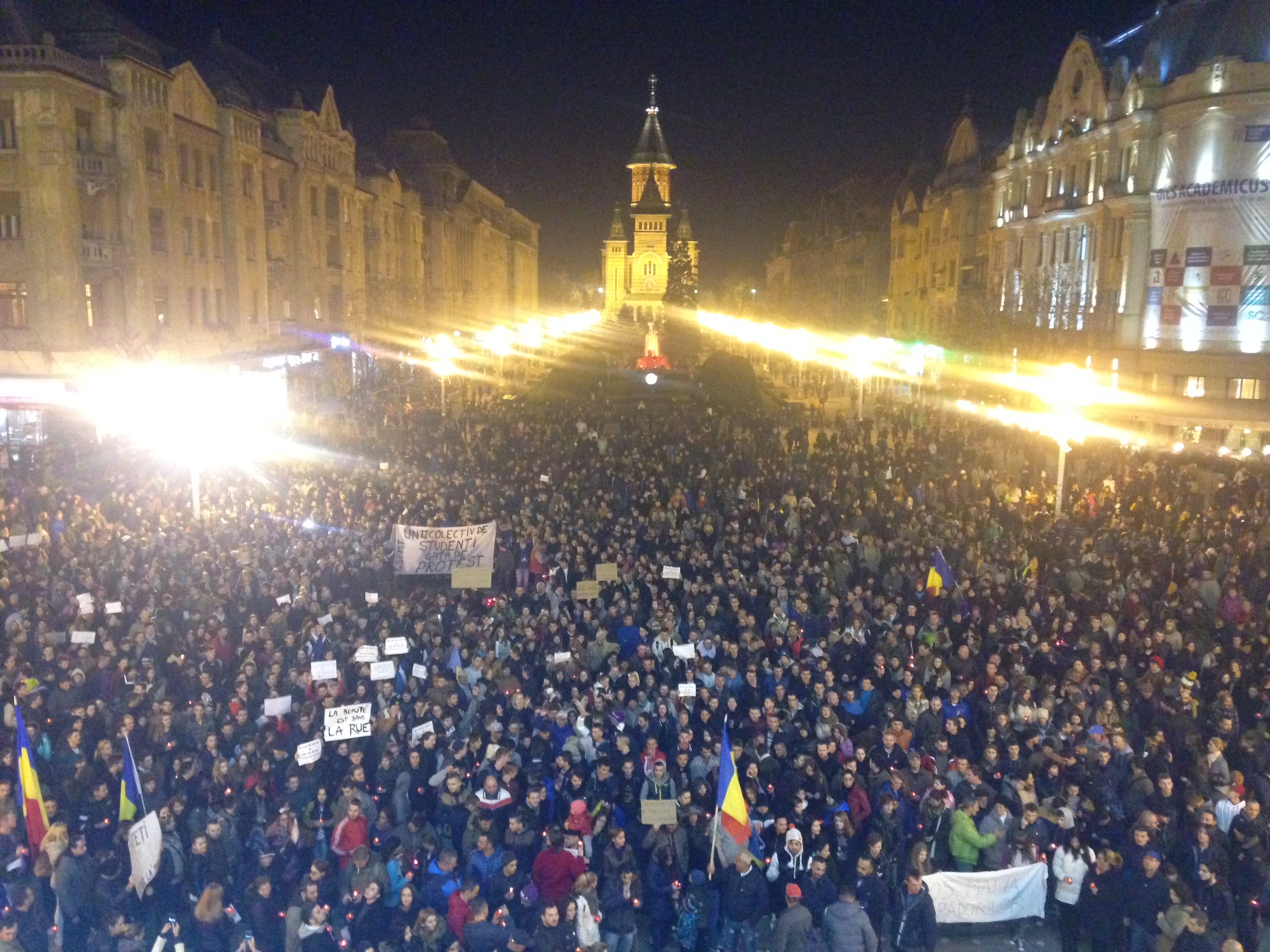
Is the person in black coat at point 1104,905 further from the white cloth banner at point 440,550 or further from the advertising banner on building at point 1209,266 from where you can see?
the advertising banner on building at point 1209,266

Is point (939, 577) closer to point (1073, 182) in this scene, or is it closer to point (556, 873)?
point (556, 873)

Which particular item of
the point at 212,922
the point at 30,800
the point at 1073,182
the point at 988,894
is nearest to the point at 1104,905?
the point at 988,894

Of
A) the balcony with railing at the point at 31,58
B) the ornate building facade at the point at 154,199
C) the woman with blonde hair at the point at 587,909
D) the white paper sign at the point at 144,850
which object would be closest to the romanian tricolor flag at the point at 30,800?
the white paper sign at the point at 144,850

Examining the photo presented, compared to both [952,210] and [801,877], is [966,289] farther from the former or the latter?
[801,877]

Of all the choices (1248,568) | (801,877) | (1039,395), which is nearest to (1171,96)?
(1039,395)

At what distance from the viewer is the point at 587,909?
857 centimetres

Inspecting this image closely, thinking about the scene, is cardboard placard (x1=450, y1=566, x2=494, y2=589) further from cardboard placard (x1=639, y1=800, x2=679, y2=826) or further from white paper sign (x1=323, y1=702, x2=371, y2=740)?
cardboard placard (x1=639, y1=800, x2=679, y2=826)

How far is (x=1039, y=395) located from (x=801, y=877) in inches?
1211

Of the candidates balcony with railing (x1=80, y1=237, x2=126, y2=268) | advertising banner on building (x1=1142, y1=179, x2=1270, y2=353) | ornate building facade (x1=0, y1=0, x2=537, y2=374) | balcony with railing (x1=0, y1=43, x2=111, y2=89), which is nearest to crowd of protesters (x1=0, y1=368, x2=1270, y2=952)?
ornate building facade (x1=0, y1=0, x2=537, y2=374)

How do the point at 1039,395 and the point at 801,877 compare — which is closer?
the point at 801,877

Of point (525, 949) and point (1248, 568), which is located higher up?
point (1248, 568)

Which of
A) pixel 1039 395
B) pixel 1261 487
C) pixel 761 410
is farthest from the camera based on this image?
pixel 761 410

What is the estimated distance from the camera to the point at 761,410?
1582 inches

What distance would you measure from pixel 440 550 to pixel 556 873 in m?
9.16
